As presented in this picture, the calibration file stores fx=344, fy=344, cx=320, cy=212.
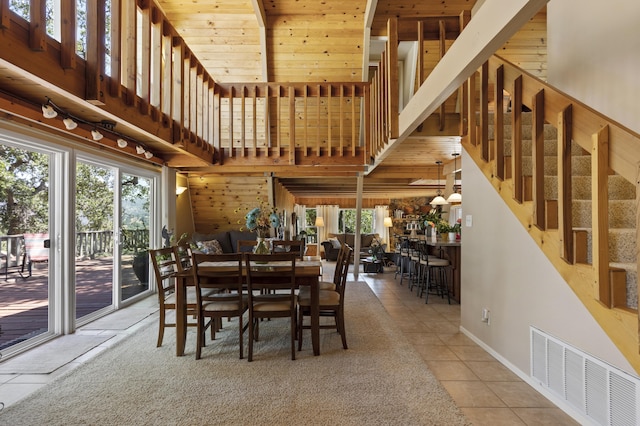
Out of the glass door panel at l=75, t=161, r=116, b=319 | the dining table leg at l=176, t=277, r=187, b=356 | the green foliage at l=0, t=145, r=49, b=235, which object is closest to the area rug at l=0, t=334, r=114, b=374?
the glass door panel at l=75, t=161, r=116, b=319

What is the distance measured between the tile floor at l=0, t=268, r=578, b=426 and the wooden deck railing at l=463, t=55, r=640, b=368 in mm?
878

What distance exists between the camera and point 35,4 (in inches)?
72.8

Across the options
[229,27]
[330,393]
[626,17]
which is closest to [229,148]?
[229,27]

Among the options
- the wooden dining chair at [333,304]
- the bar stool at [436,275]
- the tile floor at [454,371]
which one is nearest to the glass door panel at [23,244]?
the tile floor at [454,371]

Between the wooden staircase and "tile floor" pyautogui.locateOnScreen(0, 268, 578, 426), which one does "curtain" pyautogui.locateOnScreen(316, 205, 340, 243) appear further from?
the wooden staircase

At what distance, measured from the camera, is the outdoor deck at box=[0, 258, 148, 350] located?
3.15 meters

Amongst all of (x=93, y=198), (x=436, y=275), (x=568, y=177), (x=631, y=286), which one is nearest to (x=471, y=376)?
(x=631, y=286)

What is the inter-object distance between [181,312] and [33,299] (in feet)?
5.54

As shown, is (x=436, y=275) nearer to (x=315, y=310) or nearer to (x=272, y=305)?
(x=315, y=310)

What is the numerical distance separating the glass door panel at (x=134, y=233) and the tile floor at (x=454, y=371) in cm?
50

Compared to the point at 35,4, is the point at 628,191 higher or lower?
lower

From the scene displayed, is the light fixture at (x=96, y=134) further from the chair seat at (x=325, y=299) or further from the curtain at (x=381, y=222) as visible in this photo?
the curtain at (x=381, y=222)

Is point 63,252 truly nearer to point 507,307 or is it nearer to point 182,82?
point 182,82

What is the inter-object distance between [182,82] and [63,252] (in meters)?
2.20
